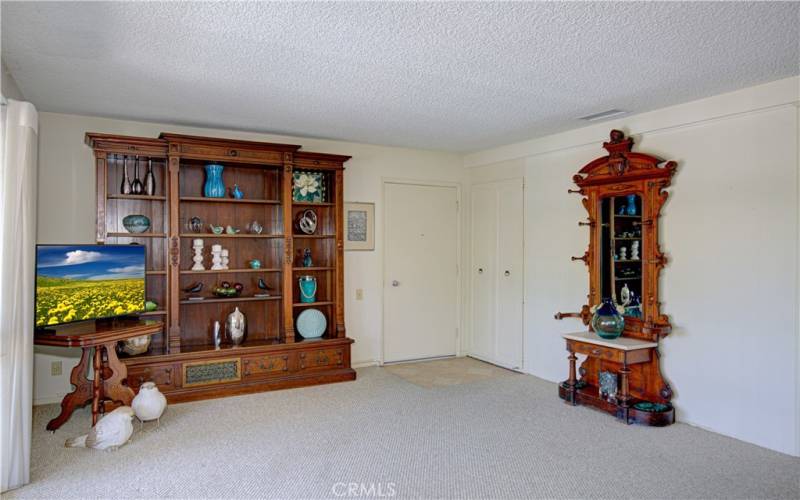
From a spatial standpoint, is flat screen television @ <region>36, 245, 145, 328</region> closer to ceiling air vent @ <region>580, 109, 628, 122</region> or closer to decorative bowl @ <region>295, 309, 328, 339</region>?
decorative bowl @ <region>295, 309, 328, 339</region>

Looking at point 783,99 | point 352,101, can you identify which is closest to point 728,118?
point 783,99

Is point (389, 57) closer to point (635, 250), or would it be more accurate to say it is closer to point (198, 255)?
point (635, 250)

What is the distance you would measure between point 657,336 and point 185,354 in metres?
3.77

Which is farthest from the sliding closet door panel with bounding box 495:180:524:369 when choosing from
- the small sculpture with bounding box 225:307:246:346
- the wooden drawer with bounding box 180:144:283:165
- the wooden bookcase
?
the small sculpture with bounding box 225:307:246:346

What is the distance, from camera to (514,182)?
552 centimetres

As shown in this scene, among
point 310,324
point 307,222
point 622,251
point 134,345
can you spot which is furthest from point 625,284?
point 134,345

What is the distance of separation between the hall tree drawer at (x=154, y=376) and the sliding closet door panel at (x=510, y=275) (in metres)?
3.25

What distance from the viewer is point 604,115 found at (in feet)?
13.9

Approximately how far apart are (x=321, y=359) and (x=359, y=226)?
149 cm

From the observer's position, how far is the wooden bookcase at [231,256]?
171 inches

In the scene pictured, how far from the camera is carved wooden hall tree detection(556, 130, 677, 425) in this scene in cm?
396

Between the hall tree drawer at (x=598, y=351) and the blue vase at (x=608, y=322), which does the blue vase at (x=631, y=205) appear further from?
the hall tree drawer at (x=598, y=351)

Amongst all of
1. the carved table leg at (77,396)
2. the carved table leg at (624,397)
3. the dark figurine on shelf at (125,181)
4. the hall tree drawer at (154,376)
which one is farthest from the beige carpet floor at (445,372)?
the dark figurine on shelf at (125,181)

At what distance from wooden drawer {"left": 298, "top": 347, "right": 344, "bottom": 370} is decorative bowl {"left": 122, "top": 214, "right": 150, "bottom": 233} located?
174 centimetres
